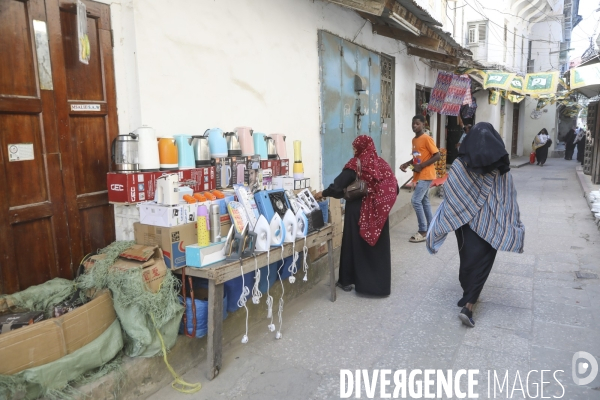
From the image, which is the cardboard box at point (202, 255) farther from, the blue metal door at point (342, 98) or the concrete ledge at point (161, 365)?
the blue metal door at point (342, 98)

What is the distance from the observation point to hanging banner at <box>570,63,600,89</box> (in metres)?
8.54

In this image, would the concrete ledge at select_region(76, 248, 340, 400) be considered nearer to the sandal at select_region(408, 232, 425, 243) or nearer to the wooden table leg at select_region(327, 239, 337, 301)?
the wooden table leg at select_region(327, 239, 337, 301)

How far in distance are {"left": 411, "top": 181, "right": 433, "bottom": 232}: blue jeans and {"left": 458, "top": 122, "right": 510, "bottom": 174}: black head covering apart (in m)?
2.49

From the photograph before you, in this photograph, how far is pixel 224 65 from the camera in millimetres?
3822

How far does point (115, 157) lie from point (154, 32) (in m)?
1.03

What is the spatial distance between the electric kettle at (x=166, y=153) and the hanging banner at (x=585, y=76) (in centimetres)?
887

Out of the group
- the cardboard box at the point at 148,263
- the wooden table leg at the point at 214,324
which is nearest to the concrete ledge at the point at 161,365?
the wooden table leg at the point at 214,324

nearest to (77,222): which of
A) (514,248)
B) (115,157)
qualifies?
(115,157)

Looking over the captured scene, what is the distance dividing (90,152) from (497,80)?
1094cm

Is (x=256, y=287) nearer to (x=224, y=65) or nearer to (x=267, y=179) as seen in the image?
(x=267, y=179)

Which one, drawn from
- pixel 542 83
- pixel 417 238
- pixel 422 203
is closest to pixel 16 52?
pixel 422 203

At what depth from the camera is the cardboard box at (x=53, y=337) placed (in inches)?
75.7

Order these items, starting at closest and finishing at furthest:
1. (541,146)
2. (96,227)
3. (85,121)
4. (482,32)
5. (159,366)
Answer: (159,366), (85,121), (96,227), (541,146), (482,32)

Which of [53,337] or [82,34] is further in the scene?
[82,34]
